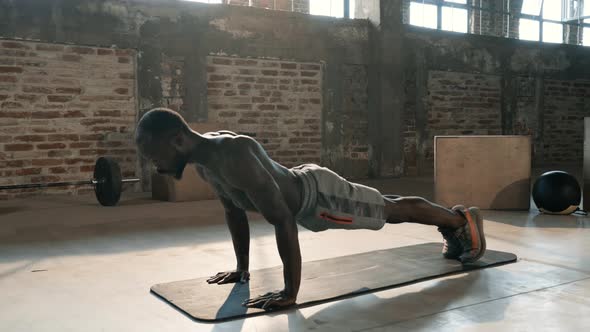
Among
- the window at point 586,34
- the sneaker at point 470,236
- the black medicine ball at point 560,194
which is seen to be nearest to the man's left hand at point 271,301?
the sneaker at point 470,236

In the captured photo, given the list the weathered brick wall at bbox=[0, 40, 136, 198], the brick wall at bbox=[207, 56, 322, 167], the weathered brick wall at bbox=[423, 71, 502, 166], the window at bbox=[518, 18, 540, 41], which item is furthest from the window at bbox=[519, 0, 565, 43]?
the weathered brick wall at bbox=[0, 40, 136, 198]

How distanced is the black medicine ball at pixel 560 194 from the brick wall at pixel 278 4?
531cm

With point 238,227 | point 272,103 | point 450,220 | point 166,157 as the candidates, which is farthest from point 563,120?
point 166,157

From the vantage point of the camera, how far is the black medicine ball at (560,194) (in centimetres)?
496

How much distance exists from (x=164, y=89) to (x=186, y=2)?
115cm

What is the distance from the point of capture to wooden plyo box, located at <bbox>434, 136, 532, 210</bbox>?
17.1 feet

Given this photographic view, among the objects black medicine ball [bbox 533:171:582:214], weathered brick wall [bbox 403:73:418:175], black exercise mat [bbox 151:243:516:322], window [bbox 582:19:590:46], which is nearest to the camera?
black exercise mat [bbox 151:243:516:322]

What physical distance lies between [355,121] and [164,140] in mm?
6561

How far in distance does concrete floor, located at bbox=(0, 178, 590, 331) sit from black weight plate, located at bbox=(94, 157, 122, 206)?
17.6 inches

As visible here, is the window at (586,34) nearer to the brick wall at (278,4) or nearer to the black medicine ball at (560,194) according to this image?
the brick wall at (278,4)

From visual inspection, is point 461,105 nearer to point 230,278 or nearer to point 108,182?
point 108,182

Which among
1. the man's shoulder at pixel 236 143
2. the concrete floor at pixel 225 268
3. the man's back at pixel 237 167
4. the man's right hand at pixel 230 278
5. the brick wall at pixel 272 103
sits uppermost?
the brick wall at pixel 272 103

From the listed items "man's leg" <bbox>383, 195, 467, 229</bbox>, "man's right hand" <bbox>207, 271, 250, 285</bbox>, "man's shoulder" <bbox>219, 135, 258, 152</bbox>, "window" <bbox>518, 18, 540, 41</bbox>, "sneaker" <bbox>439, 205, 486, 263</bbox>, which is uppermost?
"window" <bbox>518, 18, 540, 41</bbox>

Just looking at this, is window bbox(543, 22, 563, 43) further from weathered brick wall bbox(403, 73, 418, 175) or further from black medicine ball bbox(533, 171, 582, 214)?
black medicine ball bbox(533, 171, 582, 214)
